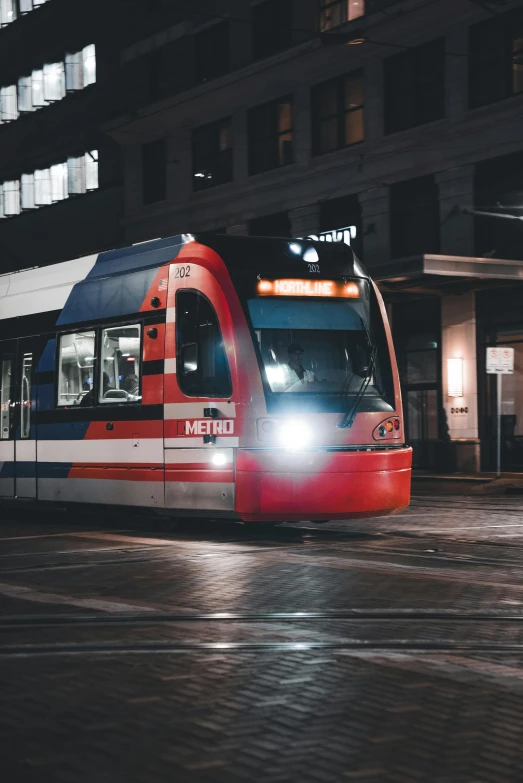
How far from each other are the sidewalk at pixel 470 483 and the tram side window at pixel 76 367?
1016 cm

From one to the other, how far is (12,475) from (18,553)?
173 inches

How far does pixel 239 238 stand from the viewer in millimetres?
14023

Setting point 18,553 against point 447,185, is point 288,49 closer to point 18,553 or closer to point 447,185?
point 447,185

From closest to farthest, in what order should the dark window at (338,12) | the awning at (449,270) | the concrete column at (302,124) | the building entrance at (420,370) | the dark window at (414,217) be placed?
the awning at (449,270)
the dark window at (414,217)
the building entrance at (420,370)
the dark window at (338,12)
the concrete column at (302,124)

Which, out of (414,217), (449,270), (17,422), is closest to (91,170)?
(414,217)

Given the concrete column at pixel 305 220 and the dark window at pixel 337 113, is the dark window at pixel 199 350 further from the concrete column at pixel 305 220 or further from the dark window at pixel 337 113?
the concrete column at pixel 305 220

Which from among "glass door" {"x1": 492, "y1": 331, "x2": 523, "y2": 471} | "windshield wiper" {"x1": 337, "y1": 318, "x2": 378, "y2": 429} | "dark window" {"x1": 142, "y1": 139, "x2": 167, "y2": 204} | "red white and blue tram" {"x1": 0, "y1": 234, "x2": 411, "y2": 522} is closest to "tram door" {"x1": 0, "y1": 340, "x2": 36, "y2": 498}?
"red white and blue tram" {"x1": 0, "y1": 234, "x2": 411, "y2": 522}

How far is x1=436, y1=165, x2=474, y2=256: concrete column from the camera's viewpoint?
2850 cm

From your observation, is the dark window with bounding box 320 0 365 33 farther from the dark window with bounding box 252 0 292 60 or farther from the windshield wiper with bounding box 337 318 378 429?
the windshield wiper with bounding box 337 318 378 429

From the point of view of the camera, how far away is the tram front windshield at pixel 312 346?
13.5 metres

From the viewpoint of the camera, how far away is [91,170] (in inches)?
1668

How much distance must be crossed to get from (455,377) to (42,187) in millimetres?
20910

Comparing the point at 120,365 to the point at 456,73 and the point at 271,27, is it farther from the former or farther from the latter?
the point at 271,27

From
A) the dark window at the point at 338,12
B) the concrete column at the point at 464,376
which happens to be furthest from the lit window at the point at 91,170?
the concrete column at the point at 464,376
